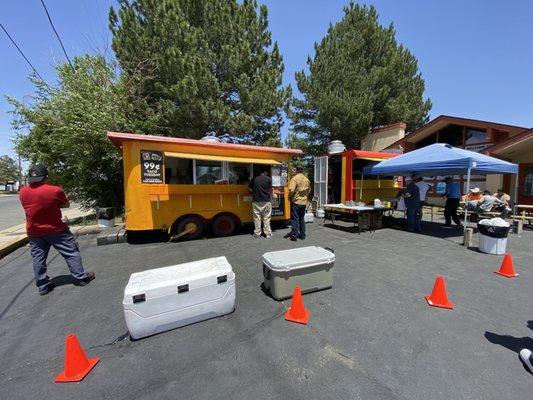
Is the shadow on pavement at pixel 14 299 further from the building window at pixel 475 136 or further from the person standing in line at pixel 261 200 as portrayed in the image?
the building window at pixel 475 136

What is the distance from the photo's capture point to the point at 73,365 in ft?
6.98

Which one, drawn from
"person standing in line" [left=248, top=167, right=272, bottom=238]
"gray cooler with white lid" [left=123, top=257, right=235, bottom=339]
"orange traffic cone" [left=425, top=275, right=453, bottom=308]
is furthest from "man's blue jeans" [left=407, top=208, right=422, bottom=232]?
"gray cooler with white lid" [left=123, top=257, right=235, bottom=339]

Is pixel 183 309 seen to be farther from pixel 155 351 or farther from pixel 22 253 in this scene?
pixel 22 253

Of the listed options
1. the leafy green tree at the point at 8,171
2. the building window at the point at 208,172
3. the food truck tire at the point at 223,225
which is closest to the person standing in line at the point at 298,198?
the food truck tire at the point at 223,225

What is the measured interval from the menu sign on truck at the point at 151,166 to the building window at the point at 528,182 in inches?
568

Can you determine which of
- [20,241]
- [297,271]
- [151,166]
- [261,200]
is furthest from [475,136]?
[20,241]

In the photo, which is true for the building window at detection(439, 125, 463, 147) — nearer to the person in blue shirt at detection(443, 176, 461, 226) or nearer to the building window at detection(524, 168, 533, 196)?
the building window at detection(524, 168, 533, 196)

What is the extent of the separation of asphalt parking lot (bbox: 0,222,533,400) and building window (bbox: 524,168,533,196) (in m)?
9.35

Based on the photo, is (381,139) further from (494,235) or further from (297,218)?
(297,218)

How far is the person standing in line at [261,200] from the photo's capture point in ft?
21.6

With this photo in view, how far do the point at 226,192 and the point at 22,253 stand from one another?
5028mm

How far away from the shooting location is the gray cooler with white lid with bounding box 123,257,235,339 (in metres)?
2.48

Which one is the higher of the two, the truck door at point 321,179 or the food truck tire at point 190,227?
the truck door at point 321,179

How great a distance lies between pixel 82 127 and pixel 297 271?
29.6ft
